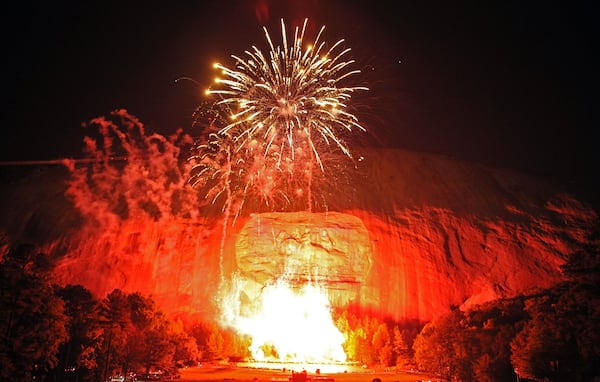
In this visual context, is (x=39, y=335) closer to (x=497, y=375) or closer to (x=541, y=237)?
(x=497, y=375)

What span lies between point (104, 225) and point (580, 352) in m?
73.4

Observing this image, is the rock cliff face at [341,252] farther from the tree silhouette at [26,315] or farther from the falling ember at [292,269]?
the tree silhouette at [26,315]

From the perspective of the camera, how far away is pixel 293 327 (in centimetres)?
7850

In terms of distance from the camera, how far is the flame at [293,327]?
7325 cm

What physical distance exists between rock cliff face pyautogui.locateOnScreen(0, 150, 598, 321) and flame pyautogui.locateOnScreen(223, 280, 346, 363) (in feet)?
6.93

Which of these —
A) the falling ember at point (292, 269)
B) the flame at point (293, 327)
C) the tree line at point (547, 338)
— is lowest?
the tree line at point (547, 338)

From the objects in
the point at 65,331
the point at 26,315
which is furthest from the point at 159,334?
the point at 26,315

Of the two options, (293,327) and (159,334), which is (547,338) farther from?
(293,327)

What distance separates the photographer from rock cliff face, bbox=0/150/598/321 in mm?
80938

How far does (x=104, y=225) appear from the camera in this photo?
8625 cm

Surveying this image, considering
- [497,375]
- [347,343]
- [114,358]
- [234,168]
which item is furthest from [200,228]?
[497,375]

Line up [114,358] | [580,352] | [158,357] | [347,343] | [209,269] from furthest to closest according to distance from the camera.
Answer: [209,269], [347,343], [158,357], [114,358], [580,352]

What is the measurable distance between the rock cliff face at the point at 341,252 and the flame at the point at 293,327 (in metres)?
2.11

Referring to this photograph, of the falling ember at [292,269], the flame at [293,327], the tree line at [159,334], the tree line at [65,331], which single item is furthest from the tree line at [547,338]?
the falling ember at [292,269]
